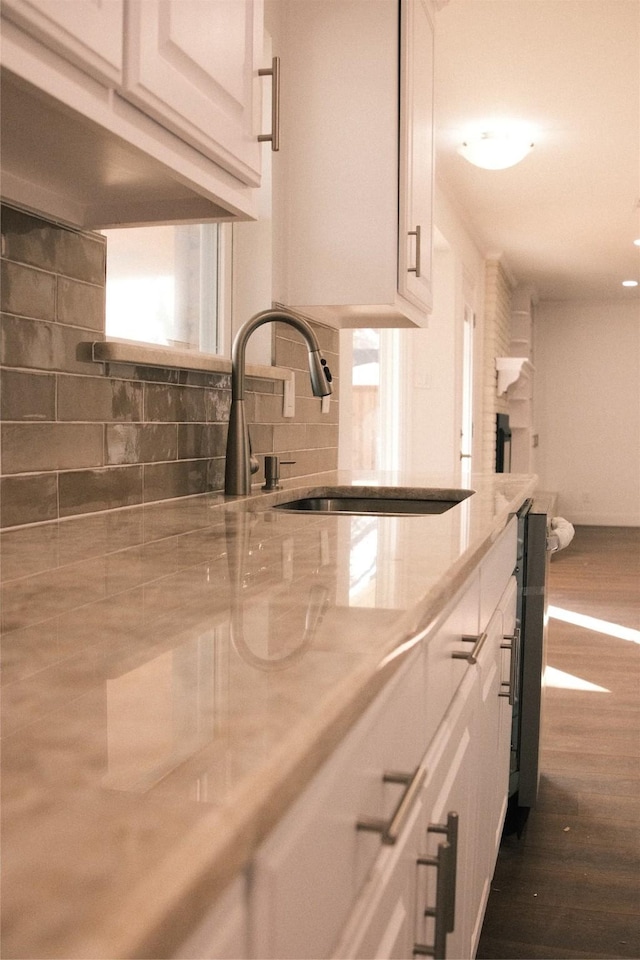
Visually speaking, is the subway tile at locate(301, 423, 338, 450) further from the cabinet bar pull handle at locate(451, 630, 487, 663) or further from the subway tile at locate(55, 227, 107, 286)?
the cabinet bar pull handle at locate(451, 630, 487, 663)

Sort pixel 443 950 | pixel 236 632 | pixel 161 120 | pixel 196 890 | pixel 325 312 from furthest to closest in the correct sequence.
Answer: pixel 325 312, pixel 161 120, pixel 443 950, pixel 236 632, pixel 196 890

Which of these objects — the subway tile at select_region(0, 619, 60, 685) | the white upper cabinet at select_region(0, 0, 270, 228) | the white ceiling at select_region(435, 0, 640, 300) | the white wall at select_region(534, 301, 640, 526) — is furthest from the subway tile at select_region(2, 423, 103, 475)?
the white wall at select_region(534, 301, 640, 526)

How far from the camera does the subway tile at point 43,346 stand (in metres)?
1.36

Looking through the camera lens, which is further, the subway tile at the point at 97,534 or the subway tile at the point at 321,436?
the subway tile at the point at 321,436

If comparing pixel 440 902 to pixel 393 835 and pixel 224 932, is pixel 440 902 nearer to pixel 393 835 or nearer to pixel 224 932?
pixel 393 835

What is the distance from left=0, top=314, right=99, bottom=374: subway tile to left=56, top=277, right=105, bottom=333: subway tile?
0.06 feet

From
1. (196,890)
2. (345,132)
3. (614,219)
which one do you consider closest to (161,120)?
(196,890)

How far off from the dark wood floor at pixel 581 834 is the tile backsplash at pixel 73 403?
1.19 meters

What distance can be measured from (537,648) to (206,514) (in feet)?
4.07

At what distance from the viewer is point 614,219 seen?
6.57m

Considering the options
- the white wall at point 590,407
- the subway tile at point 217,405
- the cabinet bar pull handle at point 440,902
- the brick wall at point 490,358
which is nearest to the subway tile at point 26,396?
the subway tile at point 217,405

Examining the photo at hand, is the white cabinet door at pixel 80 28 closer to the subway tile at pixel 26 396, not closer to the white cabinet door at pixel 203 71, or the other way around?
the white cabinet door at pixel 203 71

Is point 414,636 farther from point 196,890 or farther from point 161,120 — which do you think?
point 161,120

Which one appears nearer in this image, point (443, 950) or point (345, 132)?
point (443, 950)
